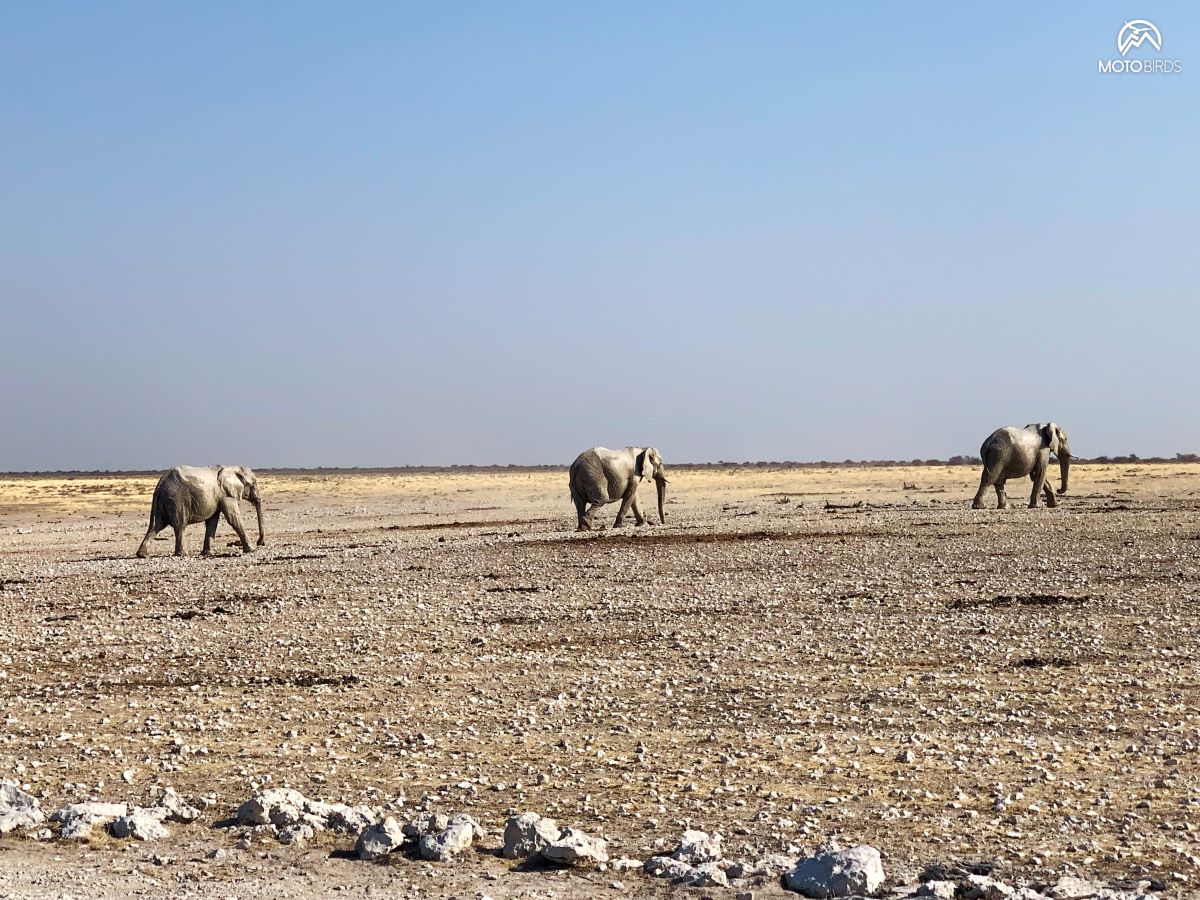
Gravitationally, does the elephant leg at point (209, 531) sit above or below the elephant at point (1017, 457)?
below

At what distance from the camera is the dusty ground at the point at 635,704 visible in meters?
7.93

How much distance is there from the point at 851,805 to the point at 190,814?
4101 mm

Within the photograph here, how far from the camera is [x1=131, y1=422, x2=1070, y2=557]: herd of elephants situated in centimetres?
3141

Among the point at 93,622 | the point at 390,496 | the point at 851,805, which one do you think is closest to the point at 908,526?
the point at 93,622

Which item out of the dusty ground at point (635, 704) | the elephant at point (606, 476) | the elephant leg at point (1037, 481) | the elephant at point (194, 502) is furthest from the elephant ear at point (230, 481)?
the elephant leg at point (1037, 481)

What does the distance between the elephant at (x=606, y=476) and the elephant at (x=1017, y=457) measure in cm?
996

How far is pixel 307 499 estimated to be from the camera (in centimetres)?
7112

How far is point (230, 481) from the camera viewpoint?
107ft

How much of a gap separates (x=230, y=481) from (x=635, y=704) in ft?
73.3

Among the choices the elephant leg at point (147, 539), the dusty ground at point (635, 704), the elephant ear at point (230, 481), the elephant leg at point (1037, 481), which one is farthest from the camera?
the elephant leg at point (1037, 481)

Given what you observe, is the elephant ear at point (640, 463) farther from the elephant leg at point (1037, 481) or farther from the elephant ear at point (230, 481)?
the elephant leg at point (1037, 481)

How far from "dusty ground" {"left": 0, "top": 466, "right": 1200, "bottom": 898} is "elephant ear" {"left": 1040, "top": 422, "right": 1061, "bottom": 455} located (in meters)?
15.7

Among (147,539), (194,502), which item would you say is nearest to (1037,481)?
(194,502)

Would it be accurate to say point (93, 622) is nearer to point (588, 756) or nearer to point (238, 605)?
point (238, 605)
